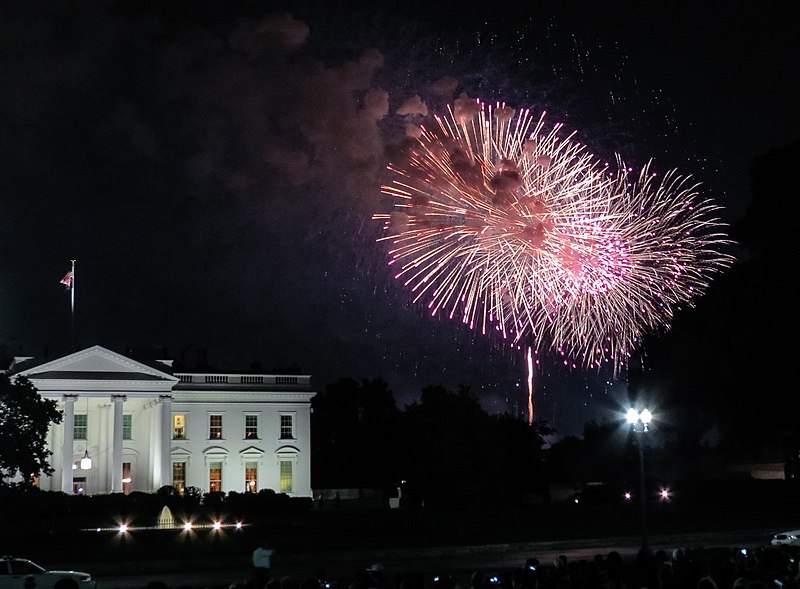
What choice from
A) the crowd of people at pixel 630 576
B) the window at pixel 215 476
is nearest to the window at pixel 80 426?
the window at pixel 215 476

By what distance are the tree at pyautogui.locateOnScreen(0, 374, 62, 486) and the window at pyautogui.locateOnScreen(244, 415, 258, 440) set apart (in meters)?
32.0

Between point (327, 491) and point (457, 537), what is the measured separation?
3222cm

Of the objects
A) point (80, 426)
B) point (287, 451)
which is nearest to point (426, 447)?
point (287, 451)

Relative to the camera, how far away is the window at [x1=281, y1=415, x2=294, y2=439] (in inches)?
3039

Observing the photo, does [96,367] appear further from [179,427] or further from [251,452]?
[251,452]

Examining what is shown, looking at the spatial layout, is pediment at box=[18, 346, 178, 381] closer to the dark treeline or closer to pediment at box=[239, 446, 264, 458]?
pediment at box=[239, 446, 264, 458]

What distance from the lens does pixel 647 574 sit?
14.0 meters

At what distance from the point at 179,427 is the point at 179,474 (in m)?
3.52

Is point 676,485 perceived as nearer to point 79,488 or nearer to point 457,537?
point 457,537

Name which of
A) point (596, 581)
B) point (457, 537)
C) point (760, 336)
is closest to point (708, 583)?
point (596, 581)

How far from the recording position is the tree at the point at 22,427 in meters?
43.0

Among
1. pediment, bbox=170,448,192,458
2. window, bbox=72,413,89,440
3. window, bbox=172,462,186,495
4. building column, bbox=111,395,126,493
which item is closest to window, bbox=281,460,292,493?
pediment, bbox=170,448,192,458

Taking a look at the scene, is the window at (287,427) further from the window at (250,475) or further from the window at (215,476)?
the window at (215,476)

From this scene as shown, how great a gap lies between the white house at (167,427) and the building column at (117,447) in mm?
71
